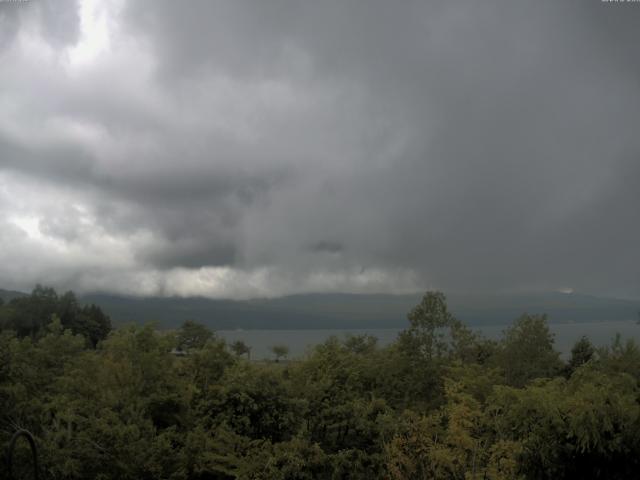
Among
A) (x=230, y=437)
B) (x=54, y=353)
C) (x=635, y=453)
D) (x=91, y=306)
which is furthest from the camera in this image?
(x=91, y=306)

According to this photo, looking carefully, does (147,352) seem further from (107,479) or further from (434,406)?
(434,406)

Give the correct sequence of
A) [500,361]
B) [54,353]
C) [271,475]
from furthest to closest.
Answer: [500,361], [54,353], [271,475]

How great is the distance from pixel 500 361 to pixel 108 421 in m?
26.5

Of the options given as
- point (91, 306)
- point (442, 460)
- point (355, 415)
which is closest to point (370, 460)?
point (355, 415)

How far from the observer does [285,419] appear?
851 inches

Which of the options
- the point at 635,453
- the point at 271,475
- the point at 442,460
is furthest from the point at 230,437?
the point at 635,453

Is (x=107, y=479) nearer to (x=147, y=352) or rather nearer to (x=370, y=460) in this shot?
(x=147, y=352)

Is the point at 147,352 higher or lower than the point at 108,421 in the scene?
higher

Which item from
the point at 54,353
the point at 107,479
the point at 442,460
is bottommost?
the point at 107,479

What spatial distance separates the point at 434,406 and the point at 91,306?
3824 inches

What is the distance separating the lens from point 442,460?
17609mm

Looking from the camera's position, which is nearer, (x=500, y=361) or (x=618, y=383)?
(x=618, y=383)

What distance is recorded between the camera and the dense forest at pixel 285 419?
1744 cm

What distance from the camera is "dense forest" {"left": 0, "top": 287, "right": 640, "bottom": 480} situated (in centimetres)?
1744
